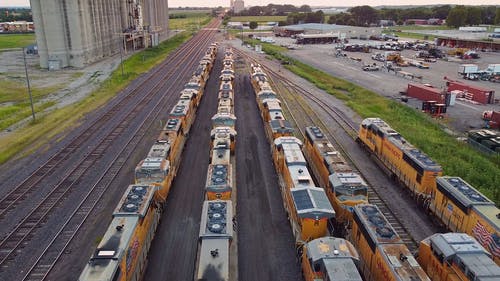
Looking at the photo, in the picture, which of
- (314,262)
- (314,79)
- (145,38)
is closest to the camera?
(314,262)

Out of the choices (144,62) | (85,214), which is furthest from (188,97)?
(144,62)

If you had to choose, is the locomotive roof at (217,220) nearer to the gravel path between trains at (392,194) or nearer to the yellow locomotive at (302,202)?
the yellow locomotive at (302,202)

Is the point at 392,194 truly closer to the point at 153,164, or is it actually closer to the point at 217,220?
the point at 217,220

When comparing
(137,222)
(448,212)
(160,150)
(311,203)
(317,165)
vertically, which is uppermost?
(160,150)

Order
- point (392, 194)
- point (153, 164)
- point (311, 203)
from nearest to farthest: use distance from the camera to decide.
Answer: point (311, 203) < point (153, 164) < point (392, 194)

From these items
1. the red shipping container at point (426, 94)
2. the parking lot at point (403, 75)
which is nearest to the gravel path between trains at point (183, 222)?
the parking lot at point (403, 75)

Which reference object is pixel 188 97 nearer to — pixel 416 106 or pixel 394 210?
pixel 394 210

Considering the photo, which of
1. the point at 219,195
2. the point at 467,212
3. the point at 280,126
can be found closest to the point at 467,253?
the point at 467,212

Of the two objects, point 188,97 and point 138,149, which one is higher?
point 188,97
